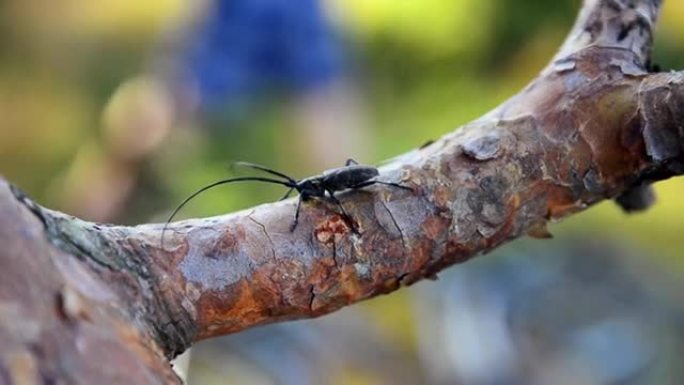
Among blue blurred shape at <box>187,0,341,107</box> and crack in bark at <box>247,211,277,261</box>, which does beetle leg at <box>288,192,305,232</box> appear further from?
blue blurred shape at <box>187,0,341,107</box>

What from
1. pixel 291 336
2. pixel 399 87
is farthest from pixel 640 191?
pixel 399 87

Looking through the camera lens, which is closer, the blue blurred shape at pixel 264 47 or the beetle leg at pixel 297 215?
the beetle leg at pixel 297 215

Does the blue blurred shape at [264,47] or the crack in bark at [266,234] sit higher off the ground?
the blue blurred shape at [264,47]

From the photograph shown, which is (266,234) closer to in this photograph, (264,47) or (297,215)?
(297,215)

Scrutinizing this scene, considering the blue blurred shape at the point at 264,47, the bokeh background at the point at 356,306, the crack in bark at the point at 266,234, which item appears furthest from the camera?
the blue blurred shape at the point at 264,47

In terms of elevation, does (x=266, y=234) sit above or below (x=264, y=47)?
below

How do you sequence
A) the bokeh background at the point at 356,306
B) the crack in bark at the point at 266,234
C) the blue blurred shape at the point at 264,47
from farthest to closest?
the blue blurred shape at the point at 264,47 < the bokeh background at the point at 356,306 < the crack in bark at the point at 266,234

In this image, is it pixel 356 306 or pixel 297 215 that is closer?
pixel 297 215

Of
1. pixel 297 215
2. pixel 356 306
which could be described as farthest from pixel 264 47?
pixel 297 215

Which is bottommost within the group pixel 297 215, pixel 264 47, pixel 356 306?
pixel 297 215

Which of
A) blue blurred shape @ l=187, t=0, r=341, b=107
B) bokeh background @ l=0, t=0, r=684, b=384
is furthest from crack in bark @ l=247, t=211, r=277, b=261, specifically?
blue blurred shape @ l=187, t=0, r=341, b=107

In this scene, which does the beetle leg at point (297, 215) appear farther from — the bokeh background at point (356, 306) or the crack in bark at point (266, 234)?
the bokeh background at point (356, 306)

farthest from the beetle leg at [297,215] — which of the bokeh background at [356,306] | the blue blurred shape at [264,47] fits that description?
the blue blurred shape at [264,47]
